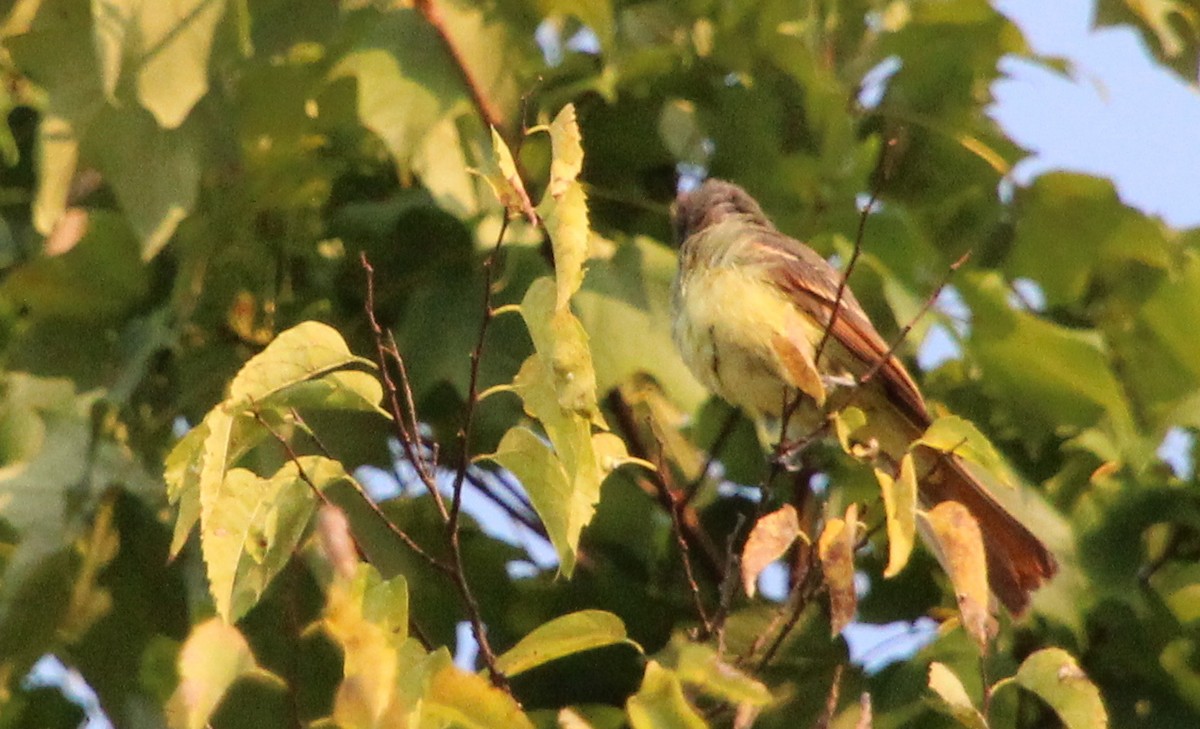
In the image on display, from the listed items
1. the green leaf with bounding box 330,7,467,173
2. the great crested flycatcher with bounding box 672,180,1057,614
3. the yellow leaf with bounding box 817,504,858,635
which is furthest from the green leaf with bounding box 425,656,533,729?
the great crested flycatcher with bounding box 672,180,1057,614

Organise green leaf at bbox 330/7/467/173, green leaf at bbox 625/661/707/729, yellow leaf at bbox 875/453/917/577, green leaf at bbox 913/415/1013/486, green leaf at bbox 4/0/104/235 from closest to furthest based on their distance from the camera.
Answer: green leaf at bbox 625/661/707/729
yellow leaf at bbox 875/453/917/577
green leaf at bbox 913/415/1013/486
green leaf at bbox 4/0/104/235
green leaf at bbox 330/7/467/173

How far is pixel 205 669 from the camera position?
2.20m

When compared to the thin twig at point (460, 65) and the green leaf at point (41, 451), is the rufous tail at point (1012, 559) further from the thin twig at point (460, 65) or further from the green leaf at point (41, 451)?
the green leaf at point (41, 451)

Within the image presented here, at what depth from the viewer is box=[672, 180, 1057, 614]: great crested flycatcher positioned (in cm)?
383

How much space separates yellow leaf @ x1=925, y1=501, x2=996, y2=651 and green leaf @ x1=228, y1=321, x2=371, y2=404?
2.67 feet

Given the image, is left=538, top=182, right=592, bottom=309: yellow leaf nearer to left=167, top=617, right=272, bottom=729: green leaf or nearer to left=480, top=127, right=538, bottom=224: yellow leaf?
left=480, top=127, right=538, bottom=224: yellow leaf

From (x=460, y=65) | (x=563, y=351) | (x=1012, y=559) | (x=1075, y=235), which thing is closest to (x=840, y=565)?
(x=563, y=351)

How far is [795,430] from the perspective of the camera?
13.5ft

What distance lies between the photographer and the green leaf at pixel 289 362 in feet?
7.54

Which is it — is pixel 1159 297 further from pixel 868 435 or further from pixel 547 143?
pixel 547 143

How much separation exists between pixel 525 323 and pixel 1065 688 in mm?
1063

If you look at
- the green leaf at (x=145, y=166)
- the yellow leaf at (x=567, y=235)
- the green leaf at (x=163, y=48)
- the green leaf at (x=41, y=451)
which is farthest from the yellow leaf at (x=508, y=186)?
the green leaf at (x=41, y=451)

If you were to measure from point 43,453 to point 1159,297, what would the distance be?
227 cm

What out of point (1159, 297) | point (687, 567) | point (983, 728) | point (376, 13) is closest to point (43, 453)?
point (376, 13)
